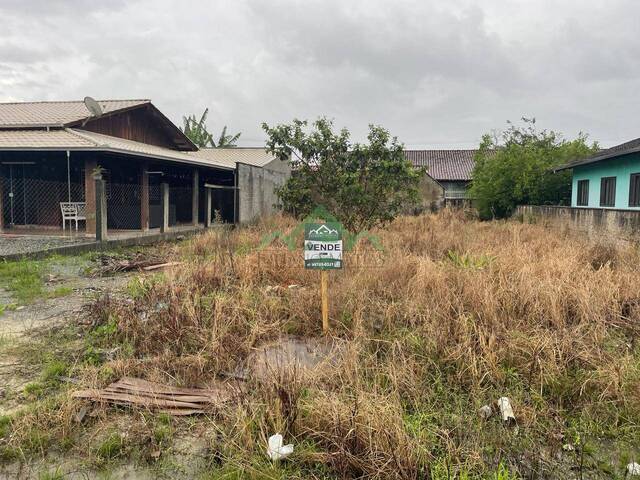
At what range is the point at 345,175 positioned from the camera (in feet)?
28.6

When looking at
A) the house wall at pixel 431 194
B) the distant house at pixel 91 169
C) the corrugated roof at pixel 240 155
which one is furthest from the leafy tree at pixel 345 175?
the house wall at pixel 431 194

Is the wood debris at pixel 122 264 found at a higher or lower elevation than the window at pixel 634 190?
lower

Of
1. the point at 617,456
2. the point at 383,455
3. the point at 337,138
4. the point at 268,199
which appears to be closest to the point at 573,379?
the point at 617,456

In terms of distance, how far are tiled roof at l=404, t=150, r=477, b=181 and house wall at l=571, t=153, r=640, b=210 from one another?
48.4 feet

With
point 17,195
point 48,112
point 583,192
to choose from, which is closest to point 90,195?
point 17,195

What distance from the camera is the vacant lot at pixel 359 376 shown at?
2.42m

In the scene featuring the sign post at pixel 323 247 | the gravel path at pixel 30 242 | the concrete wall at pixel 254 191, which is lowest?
the gravel path at pixel 30 242

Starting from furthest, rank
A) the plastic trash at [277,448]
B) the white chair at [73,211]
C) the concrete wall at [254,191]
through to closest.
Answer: the concrete wall at [254,191], the white chair at [73,211], the plastic trash at [277,448]

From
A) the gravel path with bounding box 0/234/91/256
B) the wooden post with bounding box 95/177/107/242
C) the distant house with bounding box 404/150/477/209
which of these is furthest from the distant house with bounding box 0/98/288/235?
the distant house with bounding box 404/150/477/209

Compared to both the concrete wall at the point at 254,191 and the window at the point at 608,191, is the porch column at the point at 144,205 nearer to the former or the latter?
the concrete wall at the point at 254,191

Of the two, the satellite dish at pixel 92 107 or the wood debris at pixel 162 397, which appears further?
the satellite dish at pixel 92 107

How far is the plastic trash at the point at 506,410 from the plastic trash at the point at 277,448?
1.41 meters

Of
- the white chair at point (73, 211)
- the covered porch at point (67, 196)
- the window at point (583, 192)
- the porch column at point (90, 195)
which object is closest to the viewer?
the porch column at point (90, 195)

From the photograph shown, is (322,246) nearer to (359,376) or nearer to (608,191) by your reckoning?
(359,376)
